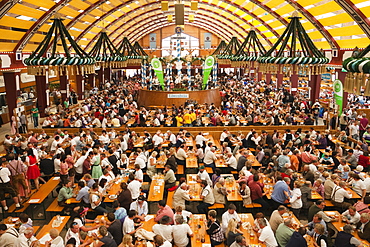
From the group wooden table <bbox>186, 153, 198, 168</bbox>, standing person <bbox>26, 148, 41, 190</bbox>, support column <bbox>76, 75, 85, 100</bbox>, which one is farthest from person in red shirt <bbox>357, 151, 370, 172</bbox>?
support column <bbox>76, 75, 85, 100</bbox>

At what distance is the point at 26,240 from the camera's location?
591cm

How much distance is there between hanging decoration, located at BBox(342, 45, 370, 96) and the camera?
18.0 feet

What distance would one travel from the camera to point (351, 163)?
10.1 metres

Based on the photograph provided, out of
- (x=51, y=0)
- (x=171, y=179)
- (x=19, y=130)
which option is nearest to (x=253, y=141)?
(x=171, y=179)

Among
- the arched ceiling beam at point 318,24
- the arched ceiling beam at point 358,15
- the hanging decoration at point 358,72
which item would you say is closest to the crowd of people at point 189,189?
the hanging decoration at point 358,72

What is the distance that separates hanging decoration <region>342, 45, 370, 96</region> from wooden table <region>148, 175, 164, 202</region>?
4.74 metres

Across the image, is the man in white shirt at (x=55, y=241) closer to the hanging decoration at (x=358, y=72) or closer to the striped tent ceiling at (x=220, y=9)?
the hanging decoration at (x=358, y=72)

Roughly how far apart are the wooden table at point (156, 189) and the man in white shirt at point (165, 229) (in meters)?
1.61

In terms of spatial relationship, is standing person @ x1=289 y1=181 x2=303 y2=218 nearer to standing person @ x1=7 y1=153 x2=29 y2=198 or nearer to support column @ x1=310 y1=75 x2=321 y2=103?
standing person @ x1=7 y1=153 x2=29 y2=198

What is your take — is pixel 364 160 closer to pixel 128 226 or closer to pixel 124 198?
pixel 124 198

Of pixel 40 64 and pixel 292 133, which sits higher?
pixel 40 64

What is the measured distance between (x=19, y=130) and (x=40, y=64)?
282 inches

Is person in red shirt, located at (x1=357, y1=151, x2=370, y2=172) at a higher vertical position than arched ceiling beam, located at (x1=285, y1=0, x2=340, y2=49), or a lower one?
lower

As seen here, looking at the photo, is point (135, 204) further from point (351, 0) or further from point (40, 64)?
point (351, 0)
